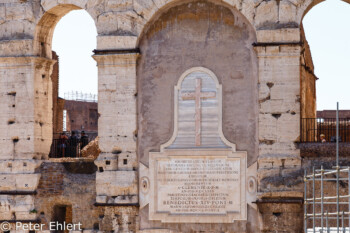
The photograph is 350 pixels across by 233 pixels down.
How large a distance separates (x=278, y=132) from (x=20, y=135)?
19.0 feet

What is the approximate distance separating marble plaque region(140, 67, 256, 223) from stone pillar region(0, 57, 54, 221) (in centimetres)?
264

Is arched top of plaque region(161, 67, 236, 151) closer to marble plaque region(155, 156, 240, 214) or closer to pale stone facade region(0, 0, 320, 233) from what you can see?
pale stone facade region(0, 0, 320, 233)

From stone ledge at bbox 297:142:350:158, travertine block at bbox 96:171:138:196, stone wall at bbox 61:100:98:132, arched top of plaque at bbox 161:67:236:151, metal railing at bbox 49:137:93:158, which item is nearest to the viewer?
stone ledge at bbox 297:142:350:158

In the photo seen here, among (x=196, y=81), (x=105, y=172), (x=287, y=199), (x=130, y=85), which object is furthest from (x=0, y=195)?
(x=287, y=199)

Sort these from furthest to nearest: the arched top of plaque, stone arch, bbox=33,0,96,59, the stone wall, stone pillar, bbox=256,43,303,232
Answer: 1. the stone wall
2. stone arch, bbox=33,0,96,59
3. the arched top of plaque
4. stone pillar, bbox=256,43,303,232

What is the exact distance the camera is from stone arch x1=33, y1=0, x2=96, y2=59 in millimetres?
19859

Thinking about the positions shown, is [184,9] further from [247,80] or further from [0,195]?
[0,195]

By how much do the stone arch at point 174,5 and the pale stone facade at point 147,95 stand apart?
1.0 inches

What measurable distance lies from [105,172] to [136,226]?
1.32 meters

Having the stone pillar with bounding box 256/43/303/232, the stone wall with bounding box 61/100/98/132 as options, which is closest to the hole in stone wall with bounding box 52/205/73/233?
the stone pillar with bounding box 256/43/303/232

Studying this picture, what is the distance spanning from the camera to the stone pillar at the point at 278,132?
59.2 feet

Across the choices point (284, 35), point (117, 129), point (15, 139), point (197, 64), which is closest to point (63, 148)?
point (15, 139)

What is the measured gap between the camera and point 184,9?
1905 centimetres

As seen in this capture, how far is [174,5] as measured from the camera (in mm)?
19078
